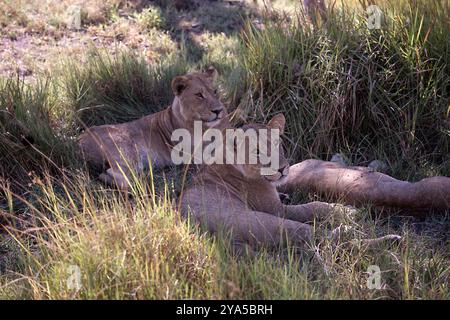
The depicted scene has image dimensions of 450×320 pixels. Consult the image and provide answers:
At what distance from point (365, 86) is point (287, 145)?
2.89ft

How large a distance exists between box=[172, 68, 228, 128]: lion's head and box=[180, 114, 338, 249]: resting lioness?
3.95 feet

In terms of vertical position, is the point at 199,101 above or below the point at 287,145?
above

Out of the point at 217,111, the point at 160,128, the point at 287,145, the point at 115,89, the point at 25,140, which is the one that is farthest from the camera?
the point at 115,89

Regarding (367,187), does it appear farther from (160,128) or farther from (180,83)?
(160,128)

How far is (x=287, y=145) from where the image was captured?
19.8 ft

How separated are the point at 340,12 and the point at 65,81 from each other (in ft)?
9.54

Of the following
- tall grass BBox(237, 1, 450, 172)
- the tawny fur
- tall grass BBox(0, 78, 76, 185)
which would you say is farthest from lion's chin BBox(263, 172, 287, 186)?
tall grass BBox(0, 78, 76, 185)

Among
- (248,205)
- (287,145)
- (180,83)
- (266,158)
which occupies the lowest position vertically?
(248,205)

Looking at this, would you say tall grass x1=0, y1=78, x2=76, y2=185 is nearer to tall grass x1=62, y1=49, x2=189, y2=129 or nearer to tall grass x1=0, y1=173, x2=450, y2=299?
tall grass x1=62, y1=49, x2=189, y2=129

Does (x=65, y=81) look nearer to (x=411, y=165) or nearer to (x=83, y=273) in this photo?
(x=411, y=165)

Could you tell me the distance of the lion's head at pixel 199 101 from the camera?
6.15 meters

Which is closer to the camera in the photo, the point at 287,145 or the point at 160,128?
the point at 287,145

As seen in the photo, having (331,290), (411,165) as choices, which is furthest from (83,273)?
(411,165)

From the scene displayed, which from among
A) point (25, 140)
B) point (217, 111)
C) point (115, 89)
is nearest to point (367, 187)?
point (217, 111)
